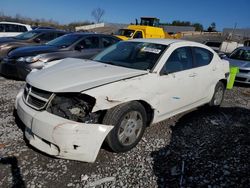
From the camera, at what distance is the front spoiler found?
2715 mm

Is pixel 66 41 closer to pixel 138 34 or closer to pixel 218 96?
pixel 218 96

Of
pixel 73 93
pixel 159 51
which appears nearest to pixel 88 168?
pixel 73 93

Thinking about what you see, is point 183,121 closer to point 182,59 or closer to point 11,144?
point 182,59

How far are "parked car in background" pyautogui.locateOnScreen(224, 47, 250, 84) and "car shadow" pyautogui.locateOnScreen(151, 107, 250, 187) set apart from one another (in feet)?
12.1

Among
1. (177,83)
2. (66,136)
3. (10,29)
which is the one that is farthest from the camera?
(10,29)

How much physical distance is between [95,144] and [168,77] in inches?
62.4

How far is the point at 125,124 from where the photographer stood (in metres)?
3.20

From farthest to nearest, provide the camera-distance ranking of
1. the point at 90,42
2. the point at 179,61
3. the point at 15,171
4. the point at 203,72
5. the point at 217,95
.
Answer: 1. the point at 90,42
2. the point at 217,95
3. the point at 203,72
4. the point at 179,61
5. the point at 15,171

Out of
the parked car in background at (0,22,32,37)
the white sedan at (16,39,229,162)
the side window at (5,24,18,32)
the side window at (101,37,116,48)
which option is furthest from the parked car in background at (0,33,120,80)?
the side window at (5,24,18,32)

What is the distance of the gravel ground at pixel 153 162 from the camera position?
277 cm

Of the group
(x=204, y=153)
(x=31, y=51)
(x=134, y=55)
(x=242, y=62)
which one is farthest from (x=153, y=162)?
(x=242, y=62)

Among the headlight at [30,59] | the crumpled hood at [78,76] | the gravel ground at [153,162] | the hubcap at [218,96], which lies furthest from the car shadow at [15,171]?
the hubcap at [218,96]

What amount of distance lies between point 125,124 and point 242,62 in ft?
23.8

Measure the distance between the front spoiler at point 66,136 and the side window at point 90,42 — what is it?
498cm
